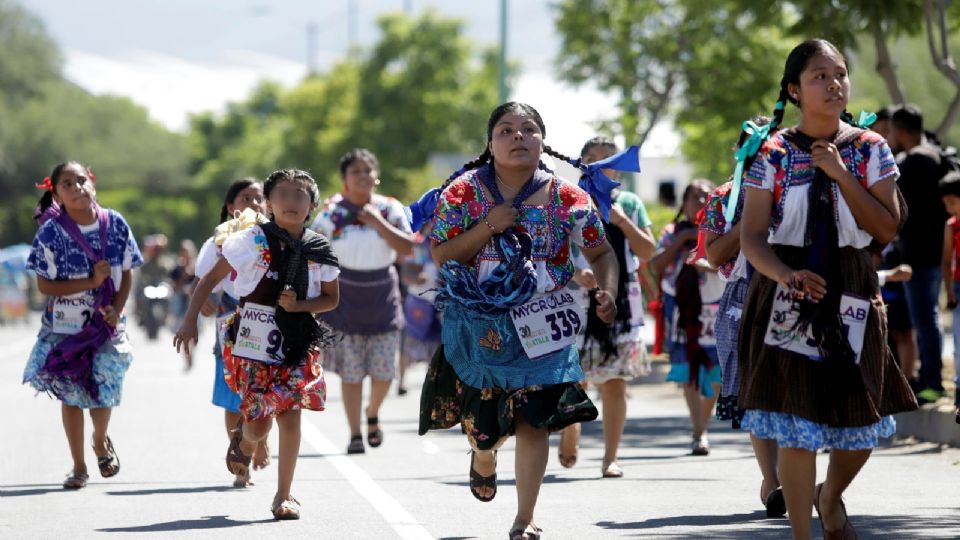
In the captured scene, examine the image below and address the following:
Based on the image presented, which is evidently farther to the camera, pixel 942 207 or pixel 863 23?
pixel 863 23

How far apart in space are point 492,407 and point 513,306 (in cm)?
45

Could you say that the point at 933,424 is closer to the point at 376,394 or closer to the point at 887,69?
the point at 376,394

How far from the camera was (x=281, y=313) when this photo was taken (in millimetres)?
9523

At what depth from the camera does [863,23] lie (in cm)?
1639

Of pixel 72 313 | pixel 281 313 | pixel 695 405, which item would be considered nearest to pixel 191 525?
pixel 281 313

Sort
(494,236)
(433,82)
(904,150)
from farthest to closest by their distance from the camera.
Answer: (433,82) → (904,150) → (494,236)

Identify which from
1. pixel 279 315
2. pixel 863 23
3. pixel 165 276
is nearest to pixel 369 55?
pixel 165 276

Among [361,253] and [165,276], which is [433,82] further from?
[361,253]

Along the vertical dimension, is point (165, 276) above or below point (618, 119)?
below

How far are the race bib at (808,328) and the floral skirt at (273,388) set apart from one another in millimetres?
3076

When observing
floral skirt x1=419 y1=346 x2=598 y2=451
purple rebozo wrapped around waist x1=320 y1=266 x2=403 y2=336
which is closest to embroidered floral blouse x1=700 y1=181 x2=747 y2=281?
floral skirt x1=419 y1=346 x2=598 y2=451

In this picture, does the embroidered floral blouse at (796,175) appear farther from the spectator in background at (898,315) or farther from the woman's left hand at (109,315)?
the spectator in background at (898,315)

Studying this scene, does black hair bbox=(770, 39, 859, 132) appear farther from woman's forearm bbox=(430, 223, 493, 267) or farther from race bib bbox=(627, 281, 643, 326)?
race bib bbox=(627, 281, 643, 326)

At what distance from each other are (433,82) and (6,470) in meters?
70.7
